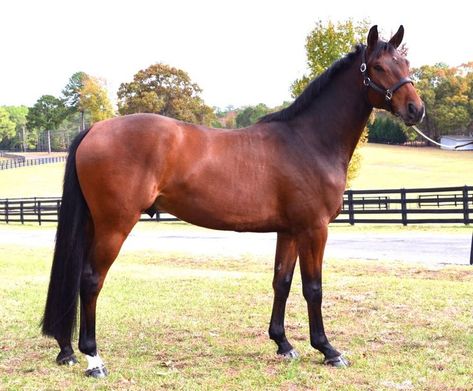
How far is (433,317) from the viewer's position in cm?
629

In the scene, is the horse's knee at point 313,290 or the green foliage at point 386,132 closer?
the horse's knee at point 313,290

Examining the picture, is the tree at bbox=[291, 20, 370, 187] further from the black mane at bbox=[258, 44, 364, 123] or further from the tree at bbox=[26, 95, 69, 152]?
the tree at bbox=[26, 95, 69, 152]

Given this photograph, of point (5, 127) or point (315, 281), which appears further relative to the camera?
point (5, 127)

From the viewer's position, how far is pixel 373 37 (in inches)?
189

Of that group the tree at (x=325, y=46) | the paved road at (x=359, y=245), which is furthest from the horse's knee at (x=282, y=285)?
the tree at (x=325, y=46)

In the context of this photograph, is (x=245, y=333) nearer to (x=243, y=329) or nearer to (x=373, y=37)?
(x=243, y=329)

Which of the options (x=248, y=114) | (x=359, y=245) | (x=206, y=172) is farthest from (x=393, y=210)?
(x=248, y=114)

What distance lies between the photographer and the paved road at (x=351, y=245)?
39.9ft

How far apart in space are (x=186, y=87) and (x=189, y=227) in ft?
94.5

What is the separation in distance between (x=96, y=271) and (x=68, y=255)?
0.29 m

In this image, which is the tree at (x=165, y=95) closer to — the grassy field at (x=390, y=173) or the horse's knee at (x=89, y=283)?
the grassy field at (x=390, y=173)

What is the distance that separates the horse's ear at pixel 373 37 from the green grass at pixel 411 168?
4393cm

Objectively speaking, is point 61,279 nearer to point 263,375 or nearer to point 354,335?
point 263,375

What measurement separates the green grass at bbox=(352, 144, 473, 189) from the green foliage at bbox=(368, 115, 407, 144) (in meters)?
2.97
